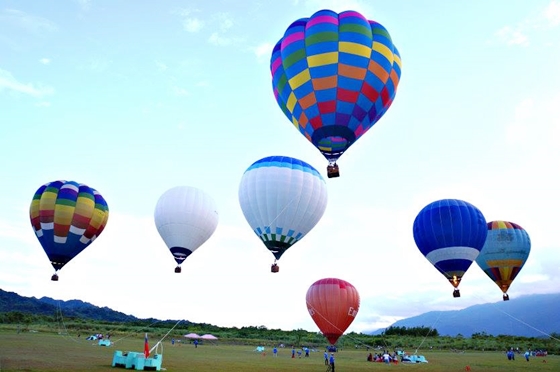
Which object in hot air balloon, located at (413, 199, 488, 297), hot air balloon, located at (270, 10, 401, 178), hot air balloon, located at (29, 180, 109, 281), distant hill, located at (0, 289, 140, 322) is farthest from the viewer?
distant hill, located at (0, 289, 140, 322)

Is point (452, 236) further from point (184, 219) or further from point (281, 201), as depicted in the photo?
point (184, 219)

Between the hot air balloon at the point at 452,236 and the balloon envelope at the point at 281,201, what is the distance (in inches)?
275

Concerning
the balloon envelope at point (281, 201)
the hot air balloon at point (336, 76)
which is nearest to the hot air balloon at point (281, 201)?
the balloon envelope at point (281, 201)

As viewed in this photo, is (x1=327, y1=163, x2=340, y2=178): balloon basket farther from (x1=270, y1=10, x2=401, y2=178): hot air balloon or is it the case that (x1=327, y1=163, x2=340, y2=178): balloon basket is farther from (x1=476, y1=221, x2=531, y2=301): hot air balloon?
(x1=476, y1=221, x2=531, y2=301): hot air balloon

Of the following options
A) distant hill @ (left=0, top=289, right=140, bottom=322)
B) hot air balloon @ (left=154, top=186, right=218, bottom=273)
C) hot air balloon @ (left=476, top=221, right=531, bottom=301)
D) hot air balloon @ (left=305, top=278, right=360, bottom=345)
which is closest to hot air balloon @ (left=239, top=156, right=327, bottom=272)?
hot air balloon @ (left=154, top=186, right=218, bottom=273)

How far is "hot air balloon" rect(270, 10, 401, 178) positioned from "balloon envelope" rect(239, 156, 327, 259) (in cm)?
596

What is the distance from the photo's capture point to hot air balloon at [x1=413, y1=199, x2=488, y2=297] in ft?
91.9

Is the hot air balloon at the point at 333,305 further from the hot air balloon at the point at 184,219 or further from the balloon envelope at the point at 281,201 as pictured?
the hot air balloon at the point at 184,219

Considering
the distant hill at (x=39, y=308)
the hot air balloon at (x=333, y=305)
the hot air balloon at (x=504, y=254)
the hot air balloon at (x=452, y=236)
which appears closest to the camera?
the hot air balloon at (x=452, y=236)

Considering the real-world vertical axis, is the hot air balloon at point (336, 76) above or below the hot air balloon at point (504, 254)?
above

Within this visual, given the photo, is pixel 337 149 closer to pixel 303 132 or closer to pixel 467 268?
pixel 303 132

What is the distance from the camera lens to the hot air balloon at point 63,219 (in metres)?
33.1

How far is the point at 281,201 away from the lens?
27.7 metres

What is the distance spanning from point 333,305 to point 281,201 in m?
9.61
